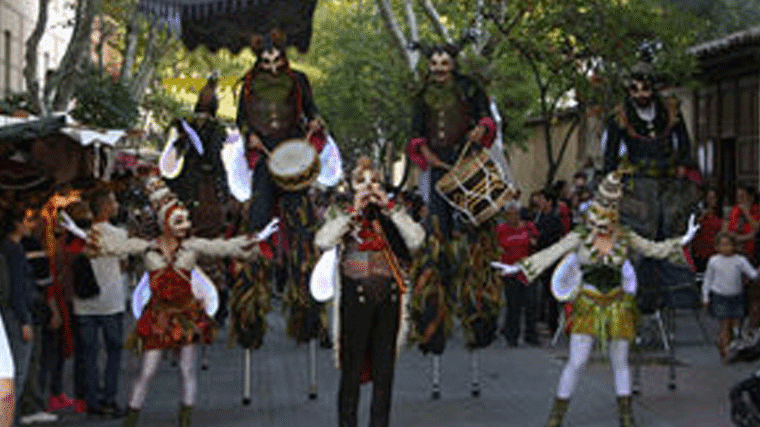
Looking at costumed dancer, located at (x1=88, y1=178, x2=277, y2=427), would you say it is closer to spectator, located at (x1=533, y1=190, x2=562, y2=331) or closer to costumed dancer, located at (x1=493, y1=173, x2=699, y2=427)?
costumed dancer, located at (x1=493, y1=173, x2=699, y2=427)

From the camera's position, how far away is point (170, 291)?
10.8 metres

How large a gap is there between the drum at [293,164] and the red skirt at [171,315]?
7.95 ft

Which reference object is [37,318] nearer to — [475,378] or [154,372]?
[154,372]

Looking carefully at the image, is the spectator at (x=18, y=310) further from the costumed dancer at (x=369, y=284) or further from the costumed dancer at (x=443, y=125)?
the costumed dancer at (x=443, y=125)

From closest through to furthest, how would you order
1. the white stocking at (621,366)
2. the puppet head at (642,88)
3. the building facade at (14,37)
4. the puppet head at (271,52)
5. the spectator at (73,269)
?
1. the white stocking at (621,366)
2. the spectator at (73,269)
3. the puppet head at (271,52)
4. the puppet head at (642,88)
5. the building facade at (14,37)

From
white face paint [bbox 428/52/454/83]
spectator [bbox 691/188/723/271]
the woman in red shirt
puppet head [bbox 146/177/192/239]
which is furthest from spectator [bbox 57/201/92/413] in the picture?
spectator [bbox 691/188/723/271]

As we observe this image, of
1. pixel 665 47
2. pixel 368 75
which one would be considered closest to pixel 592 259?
pixel 665 47

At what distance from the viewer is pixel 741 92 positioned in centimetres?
2788

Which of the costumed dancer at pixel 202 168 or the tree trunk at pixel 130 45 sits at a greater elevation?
the tree trunk at pixel 130 45

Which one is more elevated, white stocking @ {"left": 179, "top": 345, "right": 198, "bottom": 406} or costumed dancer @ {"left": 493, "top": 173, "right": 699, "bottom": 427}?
costumed dancer @ {"left": 493, "top": 173, "right": 699, "bottom": 427}

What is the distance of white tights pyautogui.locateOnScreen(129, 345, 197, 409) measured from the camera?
35.1ft

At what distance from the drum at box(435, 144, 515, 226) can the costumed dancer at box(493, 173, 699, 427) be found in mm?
1813

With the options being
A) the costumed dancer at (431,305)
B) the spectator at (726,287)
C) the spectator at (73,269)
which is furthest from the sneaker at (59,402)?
the spectator at (726,287)

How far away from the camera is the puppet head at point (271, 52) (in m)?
13.4
